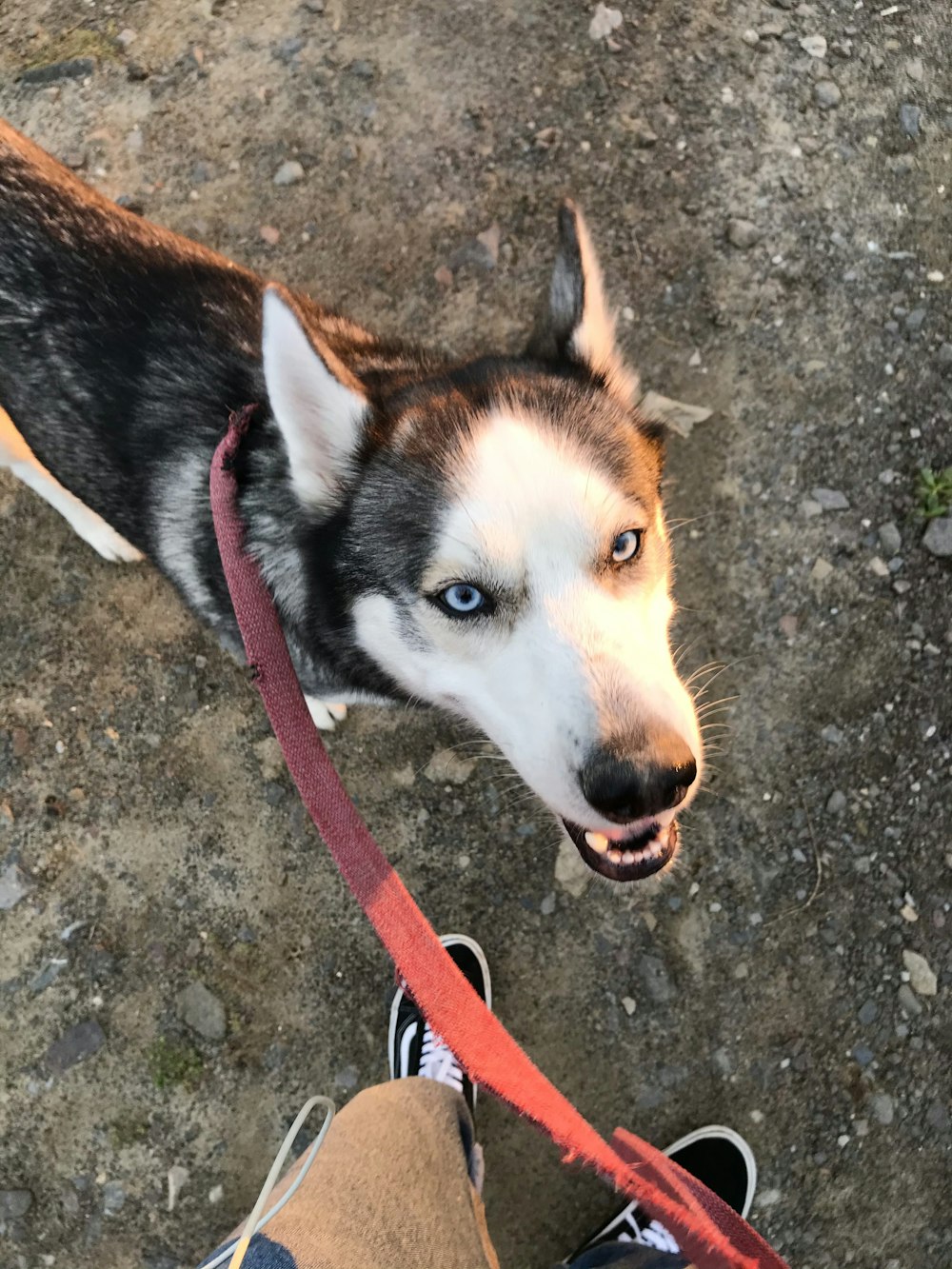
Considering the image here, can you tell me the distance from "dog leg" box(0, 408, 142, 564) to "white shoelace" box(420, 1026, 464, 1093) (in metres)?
2.18

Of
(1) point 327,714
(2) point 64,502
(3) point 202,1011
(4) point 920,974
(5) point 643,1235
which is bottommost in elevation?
(5) point 643,1235

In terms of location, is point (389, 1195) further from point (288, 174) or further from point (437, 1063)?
point (288, 174)

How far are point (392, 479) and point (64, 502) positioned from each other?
1.76 metres

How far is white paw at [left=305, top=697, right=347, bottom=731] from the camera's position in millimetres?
2996

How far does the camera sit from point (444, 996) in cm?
166

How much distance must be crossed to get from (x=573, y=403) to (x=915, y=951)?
2.45 m

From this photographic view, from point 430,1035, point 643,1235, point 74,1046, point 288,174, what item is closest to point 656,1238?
point 643,1235

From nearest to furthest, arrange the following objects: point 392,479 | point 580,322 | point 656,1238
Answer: point 392,479 < point 580,322 < point 656,1238

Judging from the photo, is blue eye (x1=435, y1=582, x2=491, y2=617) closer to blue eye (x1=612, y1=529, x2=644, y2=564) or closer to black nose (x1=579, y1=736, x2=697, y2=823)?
blue eye (x1=612, y1=529, x2=644, y2=564)

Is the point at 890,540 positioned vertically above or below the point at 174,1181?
above

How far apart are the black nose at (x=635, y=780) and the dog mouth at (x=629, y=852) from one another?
A: 0.24 metres

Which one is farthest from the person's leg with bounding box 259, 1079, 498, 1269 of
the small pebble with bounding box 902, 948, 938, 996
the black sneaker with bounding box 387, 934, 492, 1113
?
the small pebble with bounding box 902, 948, 938, 996

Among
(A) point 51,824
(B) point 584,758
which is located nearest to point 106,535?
(A) point 51,824

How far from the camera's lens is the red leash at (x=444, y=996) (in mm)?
1637
